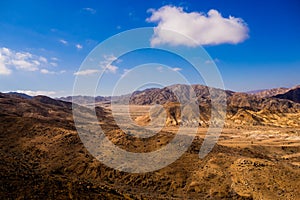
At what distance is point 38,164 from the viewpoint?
32.5 m

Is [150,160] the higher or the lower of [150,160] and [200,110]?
the lower

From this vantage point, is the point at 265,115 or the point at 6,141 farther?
the point at 265,115

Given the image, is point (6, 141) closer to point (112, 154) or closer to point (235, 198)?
point (112, 154)

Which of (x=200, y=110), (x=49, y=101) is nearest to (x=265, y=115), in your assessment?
(x=200, y=110)

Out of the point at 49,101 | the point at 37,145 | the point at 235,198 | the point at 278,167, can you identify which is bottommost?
the point at 235,198

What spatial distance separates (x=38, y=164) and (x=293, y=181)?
27.4m

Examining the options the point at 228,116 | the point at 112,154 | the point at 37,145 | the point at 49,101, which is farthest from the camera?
the point at 49,101

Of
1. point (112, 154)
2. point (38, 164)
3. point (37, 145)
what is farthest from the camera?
point (37, 145)

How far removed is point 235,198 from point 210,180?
3.63 meters

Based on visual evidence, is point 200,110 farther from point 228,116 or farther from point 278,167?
point 278,167

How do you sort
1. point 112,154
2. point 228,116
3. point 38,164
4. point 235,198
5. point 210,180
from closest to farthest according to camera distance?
1. point 235,198
2. point 210,180
3. point 38,164
4. point 112,154
5. point 228,116

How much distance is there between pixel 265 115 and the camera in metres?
111

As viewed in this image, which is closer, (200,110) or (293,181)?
(293,181)

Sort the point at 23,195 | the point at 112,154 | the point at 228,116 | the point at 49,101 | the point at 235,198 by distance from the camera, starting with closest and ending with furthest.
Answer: the point at 23,195 < the point at 235,198 < the point at 112,154 < the point at 228,116 < the point at 49,101
